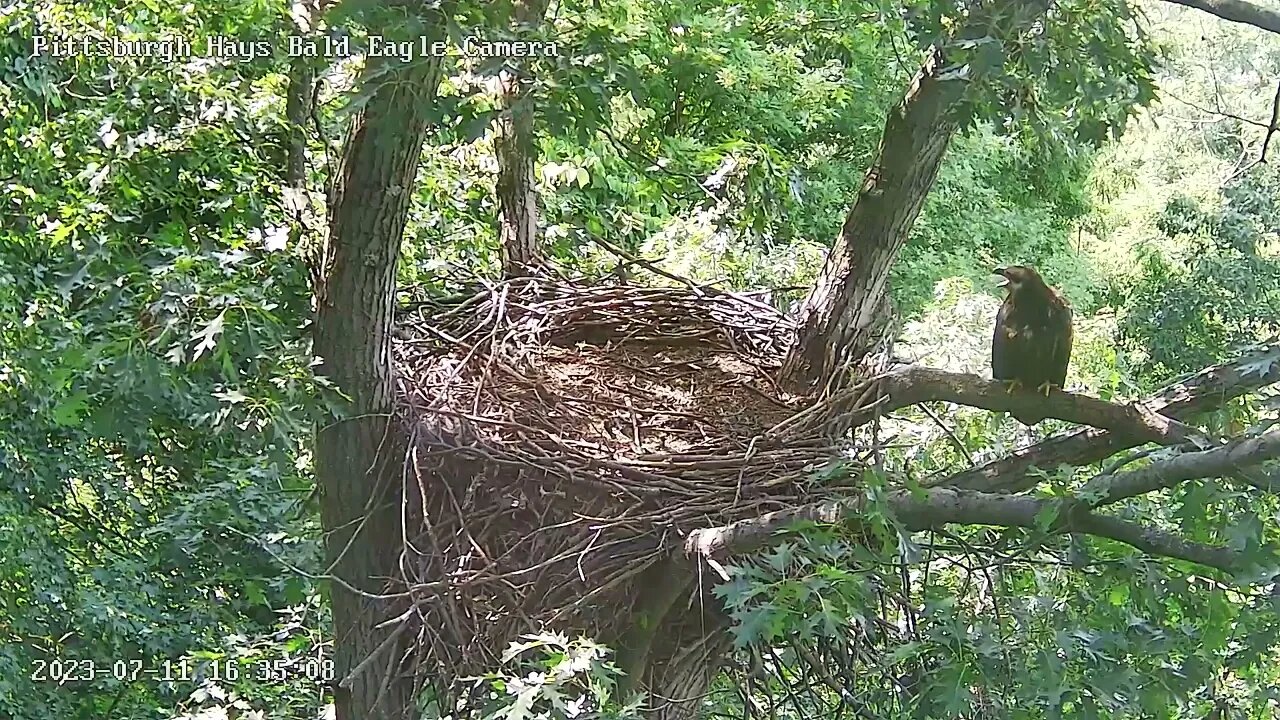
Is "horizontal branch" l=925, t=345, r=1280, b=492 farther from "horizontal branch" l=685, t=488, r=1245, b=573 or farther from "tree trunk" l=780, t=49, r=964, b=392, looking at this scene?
"tree trunk" l=780, t=49, r=964, b=392

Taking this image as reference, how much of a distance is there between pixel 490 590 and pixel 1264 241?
19.4 ft

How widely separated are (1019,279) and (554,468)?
127 centimetres

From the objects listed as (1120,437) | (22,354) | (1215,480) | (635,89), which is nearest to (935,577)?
(1120,437)

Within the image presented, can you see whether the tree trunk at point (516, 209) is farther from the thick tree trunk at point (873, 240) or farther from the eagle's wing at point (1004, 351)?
the eagle's wing at point (1004, 351)

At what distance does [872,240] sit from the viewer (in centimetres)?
285

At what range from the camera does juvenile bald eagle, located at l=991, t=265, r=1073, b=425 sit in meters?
2.64

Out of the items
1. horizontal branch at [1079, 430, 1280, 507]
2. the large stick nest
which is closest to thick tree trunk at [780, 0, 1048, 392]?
the large stick nest

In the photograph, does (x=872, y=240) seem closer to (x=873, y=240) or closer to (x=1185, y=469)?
(x=873, y=240)

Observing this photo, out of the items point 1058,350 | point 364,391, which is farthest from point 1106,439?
point 364,391

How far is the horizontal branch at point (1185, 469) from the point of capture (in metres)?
1.75

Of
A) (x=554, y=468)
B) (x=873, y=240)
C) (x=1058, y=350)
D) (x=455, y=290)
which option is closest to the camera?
(x=554, y=468)

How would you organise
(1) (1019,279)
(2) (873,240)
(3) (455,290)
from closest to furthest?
(2) (873,240)
(1) (1019,279)
(3) (455,290)

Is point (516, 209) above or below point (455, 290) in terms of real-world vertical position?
above

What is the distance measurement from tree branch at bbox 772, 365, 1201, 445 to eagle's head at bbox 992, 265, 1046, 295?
0.58 meters
